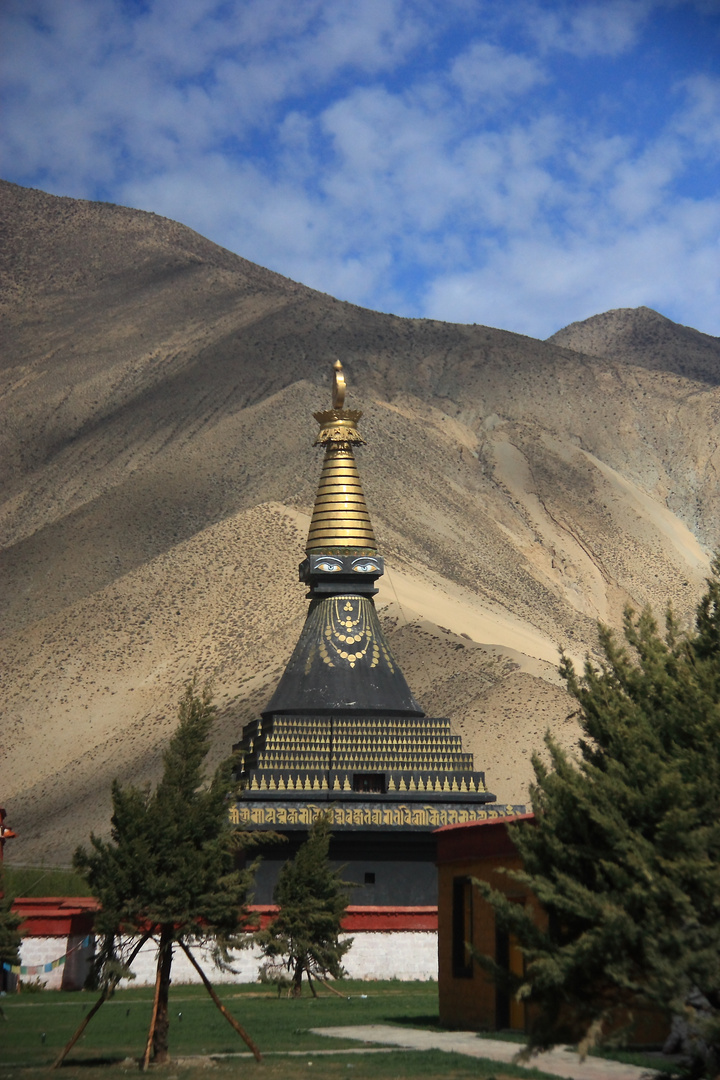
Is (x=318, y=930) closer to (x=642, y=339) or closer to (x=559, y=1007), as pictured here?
(x=559, y=1007)

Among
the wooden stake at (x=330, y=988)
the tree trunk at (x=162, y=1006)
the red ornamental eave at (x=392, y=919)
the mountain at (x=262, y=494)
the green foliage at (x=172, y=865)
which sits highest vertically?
the mountain at (x=262, y=494)

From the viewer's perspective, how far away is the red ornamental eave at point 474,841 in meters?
18.6

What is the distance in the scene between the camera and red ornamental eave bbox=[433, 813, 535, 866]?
18625 millimetres

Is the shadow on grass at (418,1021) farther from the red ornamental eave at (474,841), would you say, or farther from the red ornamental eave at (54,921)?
the red ornamental eave at (54,921)

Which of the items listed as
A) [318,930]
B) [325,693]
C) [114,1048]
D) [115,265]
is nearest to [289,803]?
[325,693]

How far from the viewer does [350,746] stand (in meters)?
36.9

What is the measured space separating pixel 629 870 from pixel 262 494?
8270cm

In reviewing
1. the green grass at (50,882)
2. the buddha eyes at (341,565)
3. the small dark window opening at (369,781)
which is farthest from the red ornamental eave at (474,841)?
the green grass at (50,882)

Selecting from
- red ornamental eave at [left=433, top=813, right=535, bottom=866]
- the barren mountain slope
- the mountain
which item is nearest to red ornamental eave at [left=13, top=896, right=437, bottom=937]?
red ornamental eave at [left=433, top=813, right=535, bottom=866]

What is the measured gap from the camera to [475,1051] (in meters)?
16.7

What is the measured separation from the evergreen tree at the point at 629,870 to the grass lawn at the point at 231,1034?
147 inches

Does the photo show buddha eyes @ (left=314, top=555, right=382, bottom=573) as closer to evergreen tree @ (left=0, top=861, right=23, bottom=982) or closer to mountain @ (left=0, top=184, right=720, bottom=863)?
mountain @ (left=0, top=184, right=720, bottom=863)

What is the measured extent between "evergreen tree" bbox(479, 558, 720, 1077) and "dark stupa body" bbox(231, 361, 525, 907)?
20388 mm

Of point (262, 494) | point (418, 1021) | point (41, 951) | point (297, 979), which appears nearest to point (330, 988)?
point (297, 979)
